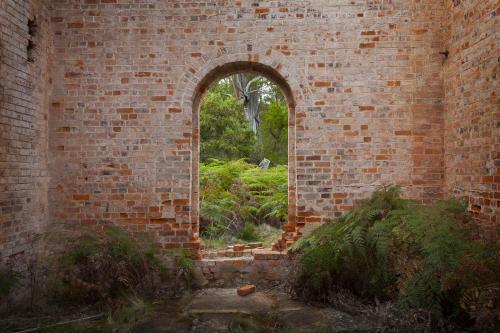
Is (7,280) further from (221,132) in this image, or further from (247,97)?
(247,97)

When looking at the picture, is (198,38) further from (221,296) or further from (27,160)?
(221,296)

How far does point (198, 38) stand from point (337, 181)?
10.1 ft

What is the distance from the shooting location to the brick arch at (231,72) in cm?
632

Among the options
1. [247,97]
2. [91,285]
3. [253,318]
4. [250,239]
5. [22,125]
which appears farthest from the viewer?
[247,97]

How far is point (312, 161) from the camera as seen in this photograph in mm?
6301

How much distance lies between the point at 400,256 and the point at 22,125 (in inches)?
202

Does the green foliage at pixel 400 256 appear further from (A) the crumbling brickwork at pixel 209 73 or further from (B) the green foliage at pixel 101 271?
(B) the green foliage at pixel 101 271

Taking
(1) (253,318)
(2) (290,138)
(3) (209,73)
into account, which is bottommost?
(1) (253,318)

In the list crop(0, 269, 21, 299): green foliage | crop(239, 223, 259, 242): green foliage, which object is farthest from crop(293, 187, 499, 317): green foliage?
crop(0, 269, 21, 299): green foliage

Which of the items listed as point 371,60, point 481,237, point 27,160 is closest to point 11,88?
point 27,160

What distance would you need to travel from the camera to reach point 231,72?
6742mm

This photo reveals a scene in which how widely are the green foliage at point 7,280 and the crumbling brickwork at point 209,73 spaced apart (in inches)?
52.5

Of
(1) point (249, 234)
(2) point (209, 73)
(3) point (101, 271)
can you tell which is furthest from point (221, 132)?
(3) point (101, 271)

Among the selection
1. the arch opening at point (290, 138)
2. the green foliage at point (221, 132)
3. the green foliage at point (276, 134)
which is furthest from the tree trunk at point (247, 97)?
the arch opening at point (290, 138)
